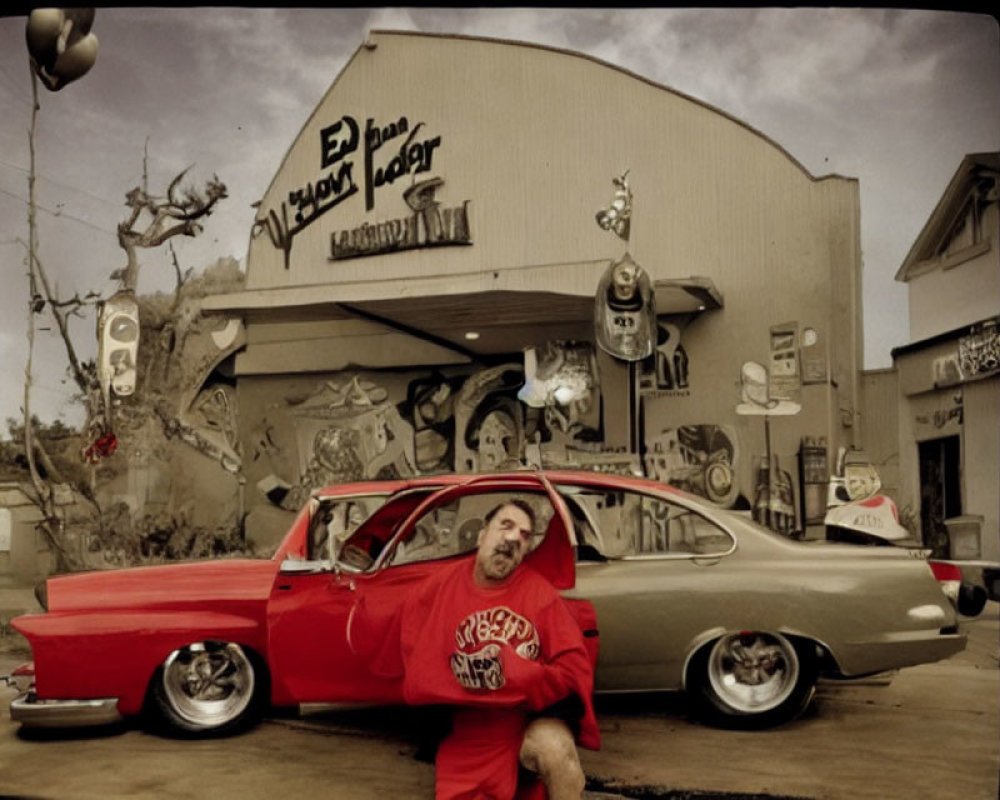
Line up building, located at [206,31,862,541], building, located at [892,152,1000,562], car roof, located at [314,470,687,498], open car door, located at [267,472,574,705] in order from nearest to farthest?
open car door, located at [267,472,574,705] < car roof, located at [314,470,687,498] < building, located at [892,152,1000,562] < building, located at [206,31,862,541]

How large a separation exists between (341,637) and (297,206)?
229cm

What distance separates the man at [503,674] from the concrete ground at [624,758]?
0.62 m

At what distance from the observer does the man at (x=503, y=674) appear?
10.8ft

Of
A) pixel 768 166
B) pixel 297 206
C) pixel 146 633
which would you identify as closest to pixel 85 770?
pixel 146 633

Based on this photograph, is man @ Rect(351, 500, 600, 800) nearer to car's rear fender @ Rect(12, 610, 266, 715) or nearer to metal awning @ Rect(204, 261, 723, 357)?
car's rear fender @ Rect(12, 610, 266, 715)

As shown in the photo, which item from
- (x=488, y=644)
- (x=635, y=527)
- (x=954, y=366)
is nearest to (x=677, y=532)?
(x=635, y=527)

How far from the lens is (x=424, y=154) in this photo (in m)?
5.25

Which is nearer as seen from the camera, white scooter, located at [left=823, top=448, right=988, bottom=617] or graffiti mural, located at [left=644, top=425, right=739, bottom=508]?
white scooter, located at [left=823, top=448, right=988, bottom=617]

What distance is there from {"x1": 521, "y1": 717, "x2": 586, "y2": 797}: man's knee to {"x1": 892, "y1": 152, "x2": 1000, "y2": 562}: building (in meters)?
2.26

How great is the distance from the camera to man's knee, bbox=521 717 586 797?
328 centimetres

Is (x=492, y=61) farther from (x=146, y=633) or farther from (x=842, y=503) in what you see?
(x=146, y=633)

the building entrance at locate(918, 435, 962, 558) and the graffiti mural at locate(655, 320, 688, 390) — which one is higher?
the graffiti mural at locate(655, 320, 688, 390)

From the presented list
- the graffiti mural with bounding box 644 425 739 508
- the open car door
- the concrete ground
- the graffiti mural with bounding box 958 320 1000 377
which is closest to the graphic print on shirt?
the open car door

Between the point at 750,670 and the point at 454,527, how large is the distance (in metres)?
1.43
